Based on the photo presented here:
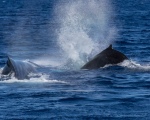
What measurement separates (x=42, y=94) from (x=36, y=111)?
3424mm

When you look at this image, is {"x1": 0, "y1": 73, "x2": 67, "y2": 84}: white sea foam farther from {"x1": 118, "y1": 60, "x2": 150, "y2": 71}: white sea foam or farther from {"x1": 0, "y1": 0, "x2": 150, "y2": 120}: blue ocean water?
{"x1": 118, "y1": 60, "x2": 150, "y2": 71}: white sea foam

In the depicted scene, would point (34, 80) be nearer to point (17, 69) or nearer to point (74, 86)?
point (17, 69)

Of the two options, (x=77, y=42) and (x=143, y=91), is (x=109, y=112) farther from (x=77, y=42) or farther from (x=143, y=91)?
(x=77, y=42)

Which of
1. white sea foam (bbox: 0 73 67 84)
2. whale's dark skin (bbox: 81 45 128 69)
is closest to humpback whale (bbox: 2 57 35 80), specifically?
white sea foam (bbox: 0 73 67 84)

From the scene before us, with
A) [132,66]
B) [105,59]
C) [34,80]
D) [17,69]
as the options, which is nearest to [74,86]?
[34,80]

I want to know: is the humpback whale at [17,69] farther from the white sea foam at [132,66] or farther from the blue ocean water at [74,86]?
the white sea foam at [132,66]

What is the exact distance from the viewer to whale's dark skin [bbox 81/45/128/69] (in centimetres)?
4512

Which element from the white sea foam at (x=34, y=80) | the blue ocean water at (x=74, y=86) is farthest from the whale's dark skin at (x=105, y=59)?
the white sea foam at (x=34, y=80)

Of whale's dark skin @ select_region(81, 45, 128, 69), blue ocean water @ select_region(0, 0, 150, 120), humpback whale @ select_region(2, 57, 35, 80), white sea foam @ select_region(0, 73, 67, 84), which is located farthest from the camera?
whale's dark skin @ select_region(81, 45, 128, 69)

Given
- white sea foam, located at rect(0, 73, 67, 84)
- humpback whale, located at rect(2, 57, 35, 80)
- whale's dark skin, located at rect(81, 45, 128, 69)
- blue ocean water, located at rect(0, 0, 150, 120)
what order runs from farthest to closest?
whale's dark skin, located at rect(81, 45, 128, 69) < humpback whale, located at rect(2, 57, 35, 80) < white sea foam, located at rect(0, 73, 67, 84) < blue ocean water, located at rect(0, 0, 150, 120)

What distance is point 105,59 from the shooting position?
45.8m

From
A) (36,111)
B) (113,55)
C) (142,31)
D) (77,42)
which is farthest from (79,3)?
(36,111)

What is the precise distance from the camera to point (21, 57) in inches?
2083

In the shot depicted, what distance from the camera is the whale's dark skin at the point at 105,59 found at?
148 ft
